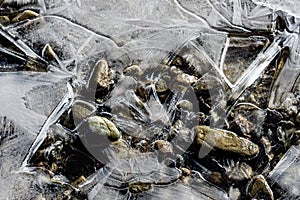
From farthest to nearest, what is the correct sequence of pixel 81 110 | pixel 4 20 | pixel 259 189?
pixel 4 20
pixel 81 110
pixel 259 189

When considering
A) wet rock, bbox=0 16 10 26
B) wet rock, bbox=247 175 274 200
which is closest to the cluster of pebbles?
wet rock, bbox=247 175 274 200

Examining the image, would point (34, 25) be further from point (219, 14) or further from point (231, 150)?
point (231, 150)

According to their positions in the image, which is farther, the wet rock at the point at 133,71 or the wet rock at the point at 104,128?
the wet rock at the point at 133,71

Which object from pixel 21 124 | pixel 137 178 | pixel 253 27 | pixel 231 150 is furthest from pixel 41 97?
pixel 253 27

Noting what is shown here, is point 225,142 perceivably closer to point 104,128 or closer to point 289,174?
point 289,174

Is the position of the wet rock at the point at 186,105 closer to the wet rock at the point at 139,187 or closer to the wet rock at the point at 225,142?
the wet rock at the point at 225,142

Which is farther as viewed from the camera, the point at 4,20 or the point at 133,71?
the point at 4,20

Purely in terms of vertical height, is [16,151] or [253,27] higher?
[253,27]

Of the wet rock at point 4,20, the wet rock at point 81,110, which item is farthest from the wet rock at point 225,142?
the wet rock at point 4,20

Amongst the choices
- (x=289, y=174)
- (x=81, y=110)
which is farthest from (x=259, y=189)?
(x=81, y=110)
